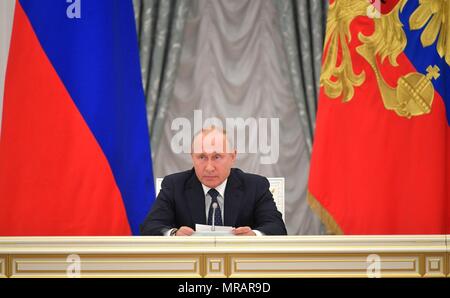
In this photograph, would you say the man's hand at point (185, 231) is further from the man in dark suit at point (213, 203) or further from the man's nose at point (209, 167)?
the man's nose at point (209, 167)

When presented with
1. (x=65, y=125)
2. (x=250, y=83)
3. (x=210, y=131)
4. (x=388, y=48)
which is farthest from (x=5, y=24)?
(x=388, y=48)

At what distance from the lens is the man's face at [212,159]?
4.72 metres

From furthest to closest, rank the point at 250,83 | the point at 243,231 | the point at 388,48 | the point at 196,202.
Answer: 1. the point at 250,83
2. the point at 388,48
3. the point at 196,202
4. the point at 243,231

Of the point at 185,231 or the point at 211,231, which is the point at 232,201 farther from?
the point at 185,231

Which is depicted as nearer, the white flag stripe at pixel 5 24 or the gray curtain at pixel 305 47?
the white flag stripe at pixel 5 24

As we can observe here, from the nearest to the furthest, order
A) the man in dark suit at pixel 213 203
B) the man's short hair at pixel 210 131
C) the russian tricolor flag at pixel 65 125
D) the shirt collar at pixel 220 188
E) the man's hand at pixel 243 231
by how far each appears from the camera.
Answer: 1. the man's hand at pixel 243 231
2. the man in dark suit at pixel 213 203
3. the shirt collar at pixel 220 188
4. the man's short hair at pixel 210 131
5. the russian tricolor flag at pixel 65 125

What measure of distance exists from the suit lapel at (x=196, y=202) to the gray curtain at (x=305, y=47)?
1.26 meters

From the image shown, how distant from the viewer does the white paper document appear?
450cm

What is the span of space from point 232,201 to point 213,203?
5.6 inches

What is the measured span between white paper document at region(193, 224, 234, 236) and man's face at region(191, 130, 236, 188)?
0.33 metres

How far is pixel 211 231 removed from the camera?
451cm

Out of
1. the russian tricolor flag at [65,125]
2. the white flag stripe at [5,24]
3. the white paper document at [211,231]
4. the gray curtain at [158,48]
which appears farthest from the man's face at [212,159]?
the white flag stripe at [5,24]

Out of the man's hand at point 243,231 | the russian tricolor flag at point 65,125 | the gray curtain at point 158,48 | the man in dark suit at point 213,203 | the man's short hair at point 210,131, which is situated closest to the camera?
→ the man's hand at point 243,231
